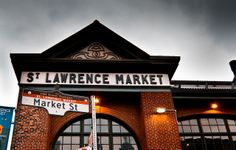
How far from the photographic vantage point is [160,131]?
1226 cm

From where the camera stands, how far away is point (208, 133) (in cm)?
1451

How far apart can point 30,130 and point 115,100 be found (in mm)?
4140

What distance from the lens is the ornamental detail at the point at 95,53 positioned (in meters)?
14.1

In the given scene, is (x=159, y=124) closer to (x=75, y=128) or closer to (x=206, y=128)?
(x=206, y=128)

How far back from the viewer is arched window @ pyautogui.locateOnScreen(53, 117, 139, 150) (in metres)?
12.7

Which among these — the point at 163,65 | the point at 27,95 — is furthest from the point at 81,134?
the point at 27,95

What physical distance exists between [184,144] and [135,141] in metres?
2.62

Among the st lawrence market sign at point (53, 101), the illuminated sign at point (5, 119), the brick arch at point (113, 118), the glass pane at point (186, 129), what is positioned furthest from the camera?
the glass pane at point (186, 129)

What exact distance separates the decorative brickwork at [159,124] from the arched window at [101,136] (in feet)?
4.27

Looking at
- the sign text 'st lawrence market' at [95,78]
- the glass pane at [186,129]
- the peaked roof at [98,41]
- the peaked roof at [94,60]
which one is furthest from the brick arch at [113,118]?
the peaked roof at [98,41]

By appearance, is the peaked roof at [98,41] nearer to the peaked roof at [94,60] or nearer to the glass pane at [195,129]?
the peaked roof at [94,60]

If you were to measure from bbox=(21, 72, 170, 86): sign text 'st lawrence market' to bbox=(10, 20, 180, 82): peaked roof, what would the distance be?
0.20 meters

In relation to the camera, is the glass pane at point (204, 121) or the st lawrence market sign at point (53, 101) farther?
the glass pane at point (204, 121)

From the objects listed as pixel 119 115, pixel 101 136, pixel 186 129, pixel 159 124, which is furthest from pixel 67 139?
pixel 186 129
